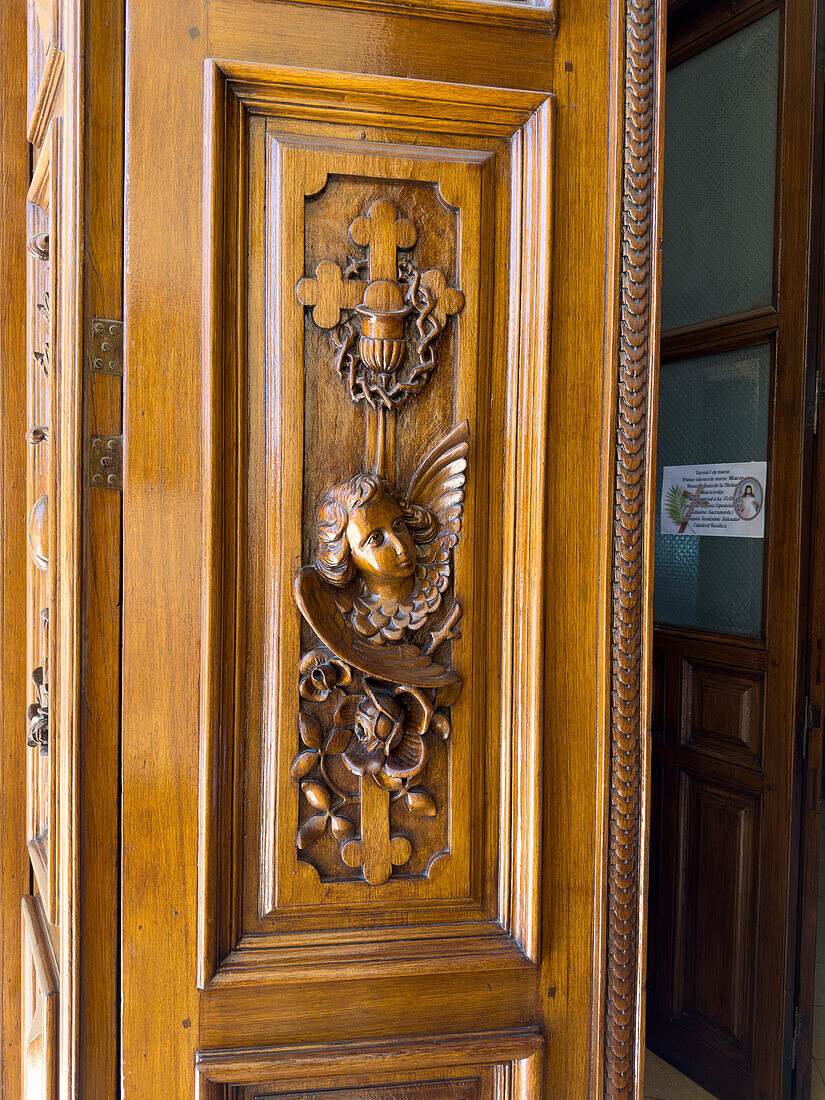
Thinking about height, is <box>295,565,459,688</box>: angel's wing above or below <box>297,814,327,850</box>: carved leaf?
above

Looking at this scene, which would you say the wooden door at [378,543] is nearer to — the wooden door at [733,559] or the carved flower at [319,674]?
the carved flower at [319,674]

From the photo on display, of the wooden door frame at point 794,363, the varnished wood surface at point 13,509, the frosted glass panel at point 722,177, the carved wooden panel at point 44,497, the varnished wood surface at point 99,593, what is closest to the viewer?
the varnished wood surface at point 99,593

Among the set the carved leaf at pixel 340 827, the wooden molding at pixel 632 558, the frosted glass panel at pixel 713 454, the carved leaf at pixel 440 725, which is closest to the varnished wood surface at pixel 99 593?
the carved leaf at pixel 340 827

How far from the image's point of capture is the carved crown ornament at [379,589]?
914mm

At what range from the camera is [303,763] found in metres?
0.93

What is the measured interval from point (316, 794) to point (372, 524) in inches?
11.7

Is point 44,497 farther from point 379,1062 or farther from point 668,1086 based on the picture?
point 668,1086

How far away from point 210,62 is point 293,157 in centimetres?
12

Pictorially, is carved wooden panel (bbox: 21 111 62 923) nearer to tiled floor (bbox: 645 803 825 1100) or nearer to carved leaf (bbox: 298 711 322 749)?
carved leaf (bbox: 298 711 322 749)

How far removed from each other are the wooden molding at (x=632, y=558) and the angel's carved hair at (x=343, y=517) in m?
0.25

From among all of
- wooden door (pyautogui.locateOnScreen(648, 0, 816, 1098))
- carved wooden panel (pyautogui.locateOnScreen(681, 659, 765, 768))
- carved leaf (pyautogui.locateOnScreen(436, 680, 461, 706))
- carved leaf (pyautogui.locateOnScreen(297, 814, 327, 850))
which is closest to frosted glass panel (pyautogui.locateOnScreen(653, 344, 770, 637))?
wooden door (pyautogui.locateOnScreen(648, 0, 816, 1098))

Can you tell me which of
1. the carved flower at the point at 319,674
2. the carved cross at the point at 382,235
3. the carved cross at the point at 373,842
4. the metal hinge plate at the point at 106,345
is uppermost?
the carved cross at the point at 382,235

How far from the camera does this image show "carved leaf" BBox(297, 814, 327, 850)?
3.08ft

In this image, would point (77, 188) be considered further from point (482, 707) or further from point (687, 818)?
point (687, 818)
